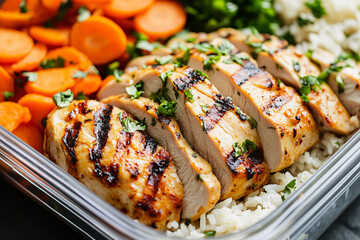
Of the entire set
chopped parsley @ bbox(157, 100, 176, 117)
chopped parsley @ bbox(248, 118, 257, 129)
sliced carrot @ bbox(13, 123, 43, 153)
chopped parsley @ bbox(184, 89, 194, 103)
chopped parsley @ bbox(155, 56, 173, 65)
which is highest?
chopped parsley @ bbox(184, 89, 194, 103)

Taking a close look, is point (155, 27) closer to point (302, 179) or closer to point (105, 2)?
point (105, 2)

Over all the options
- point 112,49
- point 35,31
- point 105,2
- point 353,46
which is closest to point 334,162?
point 353,46

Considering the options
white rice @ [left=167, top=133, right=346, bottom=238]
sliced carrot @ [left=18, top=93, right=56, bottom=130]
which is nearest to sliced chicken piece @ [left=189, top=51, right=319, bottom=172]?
white rice @ [left=167, top=133, right=346, bottom=238]

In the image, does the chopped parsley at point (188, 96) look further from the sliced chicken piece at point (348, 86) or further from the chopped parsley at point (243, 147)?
the sliced chicken piece at point (348, 86)

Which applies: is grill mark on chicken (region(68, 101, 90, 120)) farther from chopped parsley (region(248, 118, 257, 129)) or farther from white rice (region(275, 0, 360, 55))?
white rice (region(275, 0, 360, 55))

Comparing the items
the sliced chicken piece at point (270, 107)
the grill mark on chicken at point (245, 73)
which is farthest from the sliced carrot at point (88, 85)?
the grill mark on chicken at point (245, 73)

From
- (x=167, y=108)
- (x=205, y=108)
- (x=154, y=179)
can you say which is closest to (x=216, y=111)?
(x=205, y=108)
